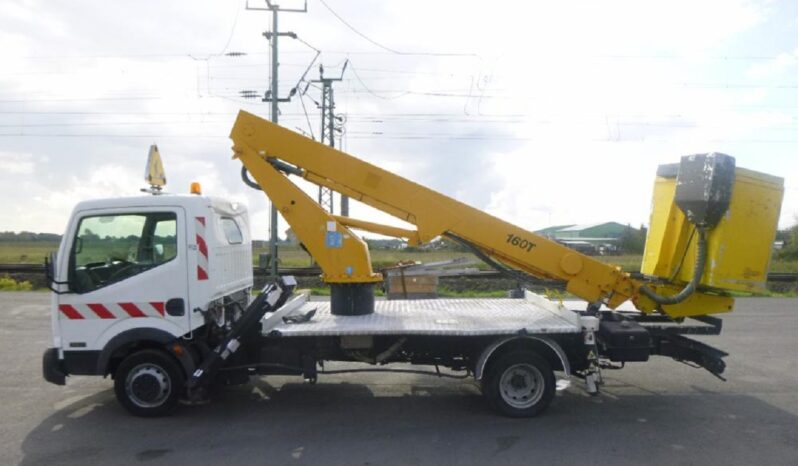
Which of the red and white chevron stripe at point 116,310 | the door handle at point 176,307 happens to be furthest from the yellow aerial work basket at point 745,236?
the red and white chevron stripe at point 116,310

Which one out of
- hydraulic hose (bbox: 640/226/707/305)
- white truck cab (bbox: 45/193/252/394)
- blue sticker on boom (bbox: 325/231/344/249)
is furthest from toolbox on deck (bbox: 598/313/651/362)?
white truck cab (bbox: 45/193/252/394)

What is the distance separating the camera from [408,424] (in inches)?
227

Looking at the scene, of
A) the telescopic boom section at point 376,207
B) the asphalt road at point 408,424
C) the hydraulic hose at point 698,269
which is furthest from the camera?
the telescopic boom section at point 376,207

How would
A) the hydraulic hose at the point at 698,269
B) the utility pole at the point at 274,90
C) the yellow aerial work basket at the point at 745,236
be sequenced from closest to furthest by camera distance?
the yellow aerial work basket at the point at 745,236 → the hydraulic hose at the point at 698,269 → the utility pole at the point at 274,90

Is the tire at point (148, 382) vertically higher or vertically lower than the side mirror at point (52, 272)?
lower

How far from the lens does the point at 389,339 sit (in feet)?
19.8

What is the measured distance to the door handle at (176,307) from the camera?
228 inches

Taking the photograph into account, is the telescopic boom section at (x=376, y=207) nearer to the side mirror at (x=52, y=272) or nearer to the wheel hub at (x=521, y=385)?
the wheel hub at (x=521, y=385)

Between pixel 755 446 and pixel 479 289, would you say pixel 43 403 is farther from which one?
pixel 479 289

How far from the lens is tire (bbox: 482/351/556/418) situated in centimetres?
586

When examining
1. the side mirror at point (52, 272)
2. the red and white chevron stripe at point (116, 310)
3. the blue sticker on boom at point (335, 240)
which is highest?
the blue sticker on boom at point (335, 240)

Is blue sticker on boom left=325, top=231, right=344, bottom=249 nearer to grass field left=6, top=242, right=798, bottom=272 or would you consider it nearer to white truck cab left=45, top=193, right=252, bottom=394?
white truck cab left=45, top=193, right=252, bottom=394

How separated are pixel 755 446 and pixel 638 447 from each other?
1.06 meters

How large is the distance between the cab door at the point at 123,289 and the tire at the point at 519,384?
318 cm
